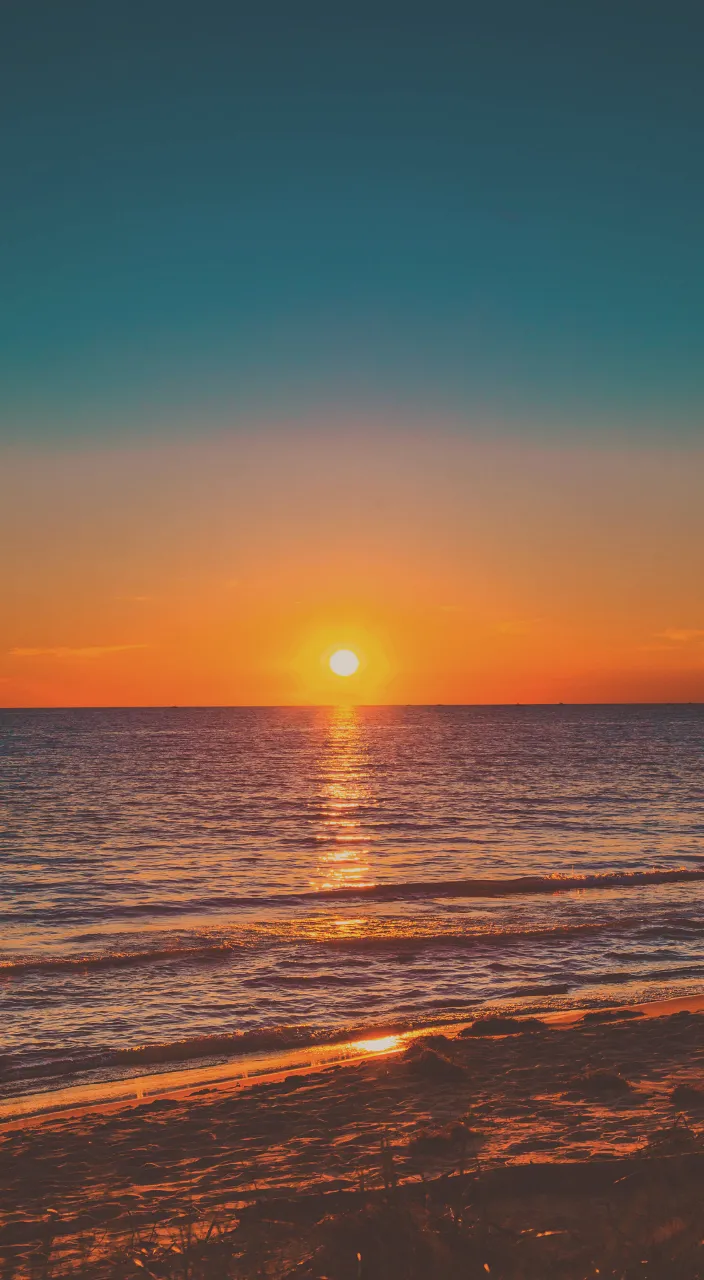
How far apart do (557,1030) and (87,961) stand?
948cm

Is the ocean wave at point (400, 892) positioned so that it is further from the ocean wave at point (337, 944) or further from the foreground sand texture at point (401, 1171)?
the foreground sand texture at point (401, 1171)

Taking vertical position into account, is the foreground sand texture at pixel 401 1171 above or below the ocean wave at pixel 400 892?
above

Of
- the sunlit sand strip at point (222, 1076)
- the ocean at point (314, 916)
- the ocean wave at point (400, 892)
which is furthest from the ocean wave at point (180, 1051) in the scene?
the ocean wave at point (400, 892)

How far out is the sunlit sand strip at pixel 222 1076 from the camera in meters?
11.1

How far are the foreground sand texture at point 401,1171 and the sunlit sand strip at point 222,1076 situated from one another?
1.34 feet

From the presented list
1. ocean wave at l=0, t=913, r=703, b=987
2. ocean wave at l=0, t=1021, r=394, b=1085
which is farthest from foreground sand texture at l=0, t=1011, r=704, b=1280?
ocean wave at l=0, t=913, r=703, b=987

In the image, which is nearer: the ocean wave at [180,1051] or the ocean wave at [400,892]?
the ocean wave at [180,1051]

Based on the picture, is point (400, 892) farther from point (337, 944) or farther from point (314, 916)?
point (337, 944)

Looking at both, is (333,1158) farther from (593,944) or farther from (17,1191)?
(593,944)

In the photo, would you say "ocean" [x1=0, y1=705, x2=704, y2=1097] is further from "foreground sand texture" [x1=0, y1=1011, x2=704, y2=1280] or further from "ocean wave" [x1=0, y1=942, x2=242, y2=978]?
"foreground sand texture" [x1=0, y1=1011, x2=704, y2=1280]

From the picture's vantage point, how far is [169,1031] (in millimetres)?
13922

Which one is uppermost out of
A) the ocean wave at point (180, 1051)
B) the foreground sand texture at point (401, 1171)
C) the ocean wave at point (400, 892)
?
the foreground sand texture at point (401, 1171)

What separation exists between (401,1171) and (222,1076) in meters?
4.46

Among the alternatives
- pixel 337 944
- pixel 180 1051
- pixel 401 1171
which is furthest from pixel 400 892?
pixel 401 1171
